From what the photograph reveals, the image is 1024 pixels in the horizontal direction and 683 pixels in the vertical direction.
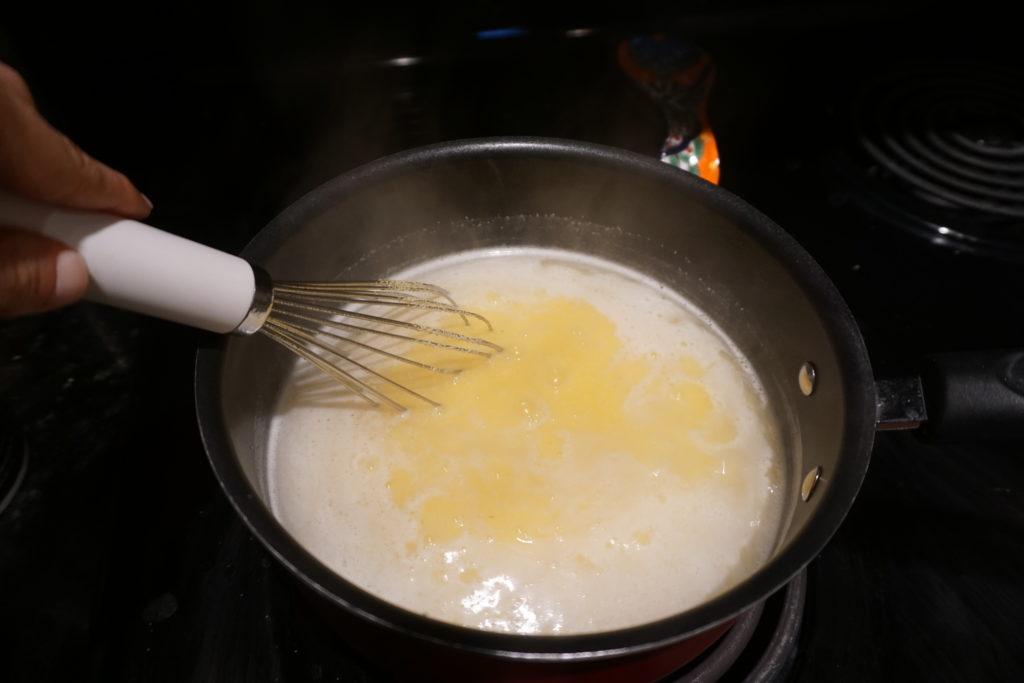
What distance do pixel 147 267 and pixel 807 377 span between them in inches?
36.9

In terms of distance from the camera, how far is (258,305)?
3.02ft

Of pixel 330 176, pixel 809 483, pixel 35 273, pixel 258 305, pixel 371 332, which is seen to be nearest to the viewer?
pixel 35 273

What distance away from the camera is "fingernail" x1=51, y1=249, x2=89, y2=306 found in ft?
2.45

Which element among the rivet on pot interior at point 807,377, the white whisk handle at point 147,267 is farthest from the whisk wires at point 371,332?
the rivet on pot interior at point 807,377

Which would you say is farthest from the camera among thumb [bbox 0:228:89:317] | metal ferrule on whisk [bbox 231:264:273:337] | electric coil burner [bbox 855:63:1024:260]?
electric coil burner [bbox 855:63:1024:260]

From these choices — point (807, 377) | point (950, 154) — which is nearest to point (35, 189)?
point (807, 377)

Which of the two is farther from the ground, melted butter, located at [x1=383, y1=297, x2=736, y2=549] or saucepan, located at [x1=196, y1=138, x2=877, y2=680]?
saucepan, located at [x1=196, y1=138, x2=877, y2=680]

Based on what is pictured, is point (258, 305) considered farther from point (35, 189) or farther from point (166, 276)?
point (35, 189)

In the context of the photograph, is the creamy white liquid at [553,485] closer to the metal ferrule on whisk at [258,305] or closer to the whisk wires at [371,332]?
the whisk wires at [371,332]

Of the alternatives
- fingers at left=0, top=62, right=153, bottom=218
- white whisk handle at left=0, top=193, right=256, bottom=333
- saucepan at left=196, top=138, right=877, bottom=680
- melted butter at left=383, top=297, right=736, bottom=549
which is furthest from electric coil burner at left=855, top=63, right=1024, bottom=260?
fingers at left=0, top=62, right=153, bottom=218

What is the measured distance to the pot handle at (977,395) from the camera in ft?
3.01

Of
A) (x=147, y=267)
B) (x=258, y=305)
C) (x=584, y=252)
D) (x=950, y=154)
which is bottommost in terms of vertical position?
(x=584, y=252)

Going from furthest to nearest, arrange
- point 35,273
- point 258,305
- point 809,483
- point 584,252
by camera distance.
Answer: point 584,252
point 809,483
point 258,305
point 35,273

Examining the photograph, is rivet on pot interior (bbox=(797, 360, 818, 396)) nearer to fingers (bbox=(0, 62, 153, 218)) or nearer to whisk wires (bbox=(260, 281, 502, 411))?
whisk wires (bbox=(260, 281, 502, 411))
